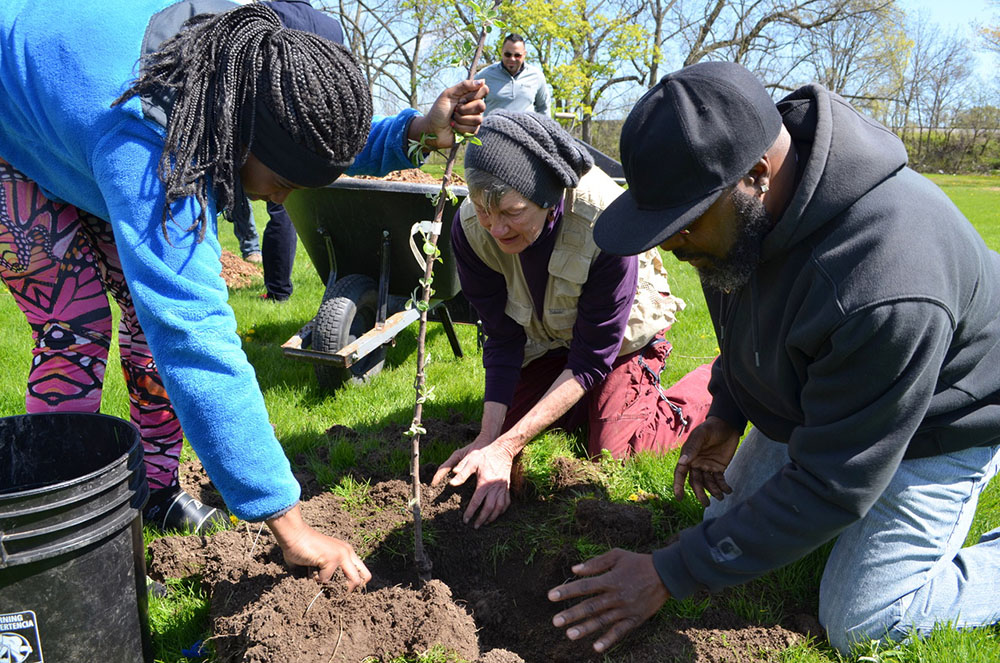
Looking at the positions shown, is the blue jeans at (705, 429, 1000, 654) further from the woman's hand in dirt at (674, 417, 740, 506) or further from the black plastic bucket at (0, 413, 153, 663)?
the black plastic bucket at (0, 413, 153, 663)

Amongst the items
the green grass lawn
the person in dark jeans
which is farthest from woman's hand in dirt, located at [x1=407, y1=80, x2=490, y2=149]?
the person in dark jeans

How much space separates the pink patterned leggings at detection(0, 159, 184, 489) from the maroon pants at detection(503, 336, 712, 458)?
1751 millimetres

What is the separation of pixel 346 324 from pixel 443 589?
208 centimetres

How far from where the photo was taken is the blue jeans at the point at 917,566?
2.10 m

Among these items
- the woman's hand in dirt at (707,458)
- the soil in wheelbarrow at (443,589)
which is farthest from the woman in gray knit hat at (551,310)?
the woman's hand in dirt at (707,458)

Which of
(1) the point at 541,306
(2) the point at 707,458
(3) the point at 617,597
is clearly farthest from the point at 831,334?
(1) the point at 541,306

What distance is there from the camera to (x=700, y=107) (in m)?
1.66

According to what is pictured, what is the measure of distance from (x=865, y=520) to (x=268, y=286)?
4.93m

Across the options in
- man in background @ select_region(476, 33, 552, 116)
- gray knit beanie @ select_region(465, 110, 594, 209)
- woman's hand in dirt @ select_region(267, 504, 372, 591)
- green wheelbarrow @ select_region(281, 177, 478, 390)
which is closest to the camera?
woman's hand in dirt @ select_region(267, 504, 372, 591)

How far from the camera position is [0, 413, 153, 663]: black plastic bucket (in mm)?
1643

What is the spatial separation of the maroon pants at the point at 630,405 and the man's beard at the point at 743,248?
1431 millimetres

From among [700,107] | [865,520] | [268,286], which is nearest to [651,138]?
[700,107]

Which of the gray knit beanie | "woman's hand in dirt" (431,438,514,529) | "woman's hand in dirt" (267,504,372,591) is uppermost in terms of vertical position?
the gray knit beanie

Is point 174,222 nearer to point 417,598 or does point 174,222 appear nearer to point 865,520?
point 417,598
